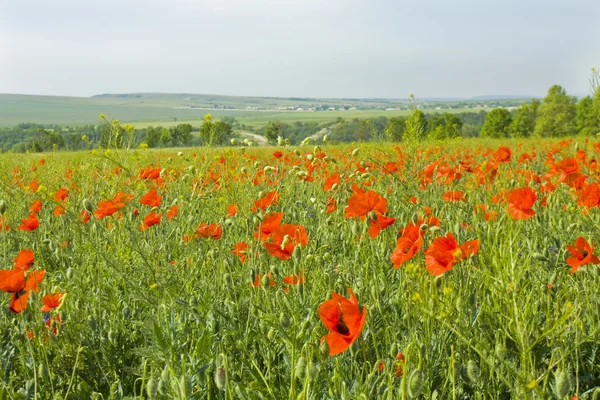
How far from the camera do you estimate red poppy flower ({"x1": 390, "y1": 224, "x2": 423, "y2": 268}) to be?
1479mm

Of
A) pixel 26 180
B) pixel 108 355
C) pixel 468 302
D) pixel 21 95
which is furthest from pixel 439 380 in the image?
pixel 21 95

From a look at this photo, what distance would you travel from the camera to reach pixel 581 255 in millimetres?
1724

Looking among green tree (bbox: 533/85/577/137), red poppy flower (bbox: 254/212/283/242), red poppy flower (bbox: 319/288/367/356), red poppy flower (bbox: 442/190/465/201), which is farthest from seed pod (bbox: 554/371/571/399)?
green tree (bbox: 533/85/577/137)

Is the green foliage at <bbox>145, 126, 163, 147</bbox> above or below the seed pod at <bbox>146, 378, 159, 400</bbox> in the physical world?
above

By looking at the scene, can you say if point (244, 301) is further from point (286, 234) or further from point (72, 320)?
point (72, 320)

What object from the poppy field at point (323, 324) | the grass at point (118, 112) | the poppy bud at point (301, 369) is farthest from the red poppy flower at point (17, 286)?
the grass at point (118, 112)

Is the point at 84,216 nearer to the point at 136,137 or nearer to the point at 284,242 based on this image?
the point at 284,242

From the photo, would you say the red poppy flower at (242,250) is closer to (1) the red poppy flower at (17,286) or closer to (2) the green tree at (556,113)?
(1) the red poppy flower at (17,286)

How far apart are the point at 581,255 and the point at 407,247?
653 mm

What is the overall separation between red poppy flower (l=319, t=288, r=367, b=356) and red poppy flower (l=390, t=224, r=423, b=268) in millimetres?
438

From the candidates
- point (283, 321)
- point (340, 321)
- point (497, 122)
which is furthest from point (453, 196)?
point (497, 122)

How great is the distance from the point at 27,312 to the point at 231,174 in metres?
1.79

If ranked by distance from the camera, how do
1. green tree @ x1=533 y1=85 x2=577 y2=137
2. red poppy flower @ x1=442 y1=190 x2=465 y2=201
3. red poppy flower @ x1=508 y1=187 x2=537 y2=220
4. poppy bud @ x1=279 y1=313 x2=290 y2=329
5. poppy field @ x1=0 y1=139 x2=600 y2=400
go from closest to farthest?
poppy field @ x1=0 y1=139 x2=600 y2=400, poppy bud @ x1=279 y1=313 x2=290 y2=329, red poppy flower @ x1=508 y1=187 x2=537 y2=220, red poppy flower @ x1=442 y1=190 x2=465 y2=201, green tree @ x1=533 y1=85 x2=577 y2=137

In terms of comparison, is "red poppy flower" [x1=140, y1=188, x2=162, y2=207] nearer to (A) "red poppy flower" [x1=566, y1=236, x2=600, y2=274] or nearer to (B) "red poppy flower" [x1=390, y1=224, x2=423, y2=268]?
(B) "red poppy flower" [x1=390, y1=224, x2=423, y2=268]
